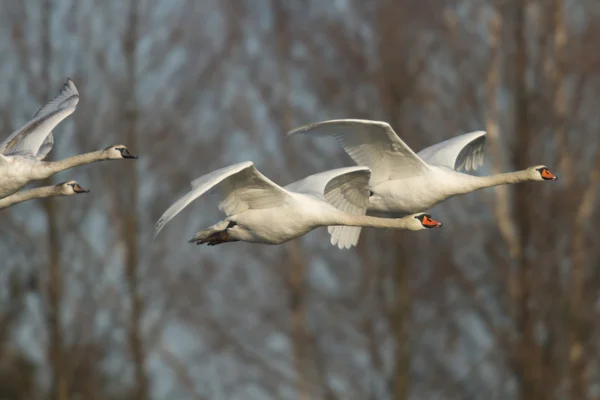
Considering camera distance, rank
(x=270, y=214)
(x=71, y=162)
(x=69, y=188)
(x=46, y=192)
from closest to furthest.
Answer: (x=270, y=214)
(x=71, y=162)
(x=69, y=188)
(x=46, y=192)

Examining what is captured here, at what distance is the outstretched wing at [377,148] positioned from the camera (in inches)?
742

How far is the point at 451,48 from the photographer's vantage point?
3003cm

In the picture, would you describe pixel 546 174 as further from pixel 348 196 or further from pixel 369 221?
pixel 369 221

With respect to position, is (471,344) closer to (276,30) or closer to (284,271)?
(284,271)

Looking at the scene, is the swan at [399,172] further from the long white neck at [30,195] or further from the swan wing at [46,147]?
the swan wing at [46,147]

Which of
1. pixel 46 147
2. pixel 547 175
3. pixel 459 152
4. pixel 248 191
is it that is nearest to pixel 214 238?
pixel 248 191

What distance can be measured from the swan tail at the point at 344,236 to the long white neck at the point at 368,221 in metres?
1.46

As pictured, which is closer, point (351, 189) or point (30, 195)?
point (30, 195)

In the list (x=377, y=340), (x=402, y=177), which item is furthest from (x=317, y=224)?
(x=377, y=340)

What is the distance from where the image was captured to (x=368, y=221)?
59.7 ft

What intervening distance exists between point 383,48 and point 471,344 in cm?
588

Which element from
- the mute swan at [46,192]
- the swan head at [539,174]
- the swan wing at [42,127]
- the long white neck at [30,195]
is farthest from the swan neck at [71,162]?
the swan head at [539,174]

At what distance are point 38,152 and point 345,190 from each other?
3.44 m

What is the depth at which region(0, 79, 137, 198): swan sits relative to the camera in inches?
704
